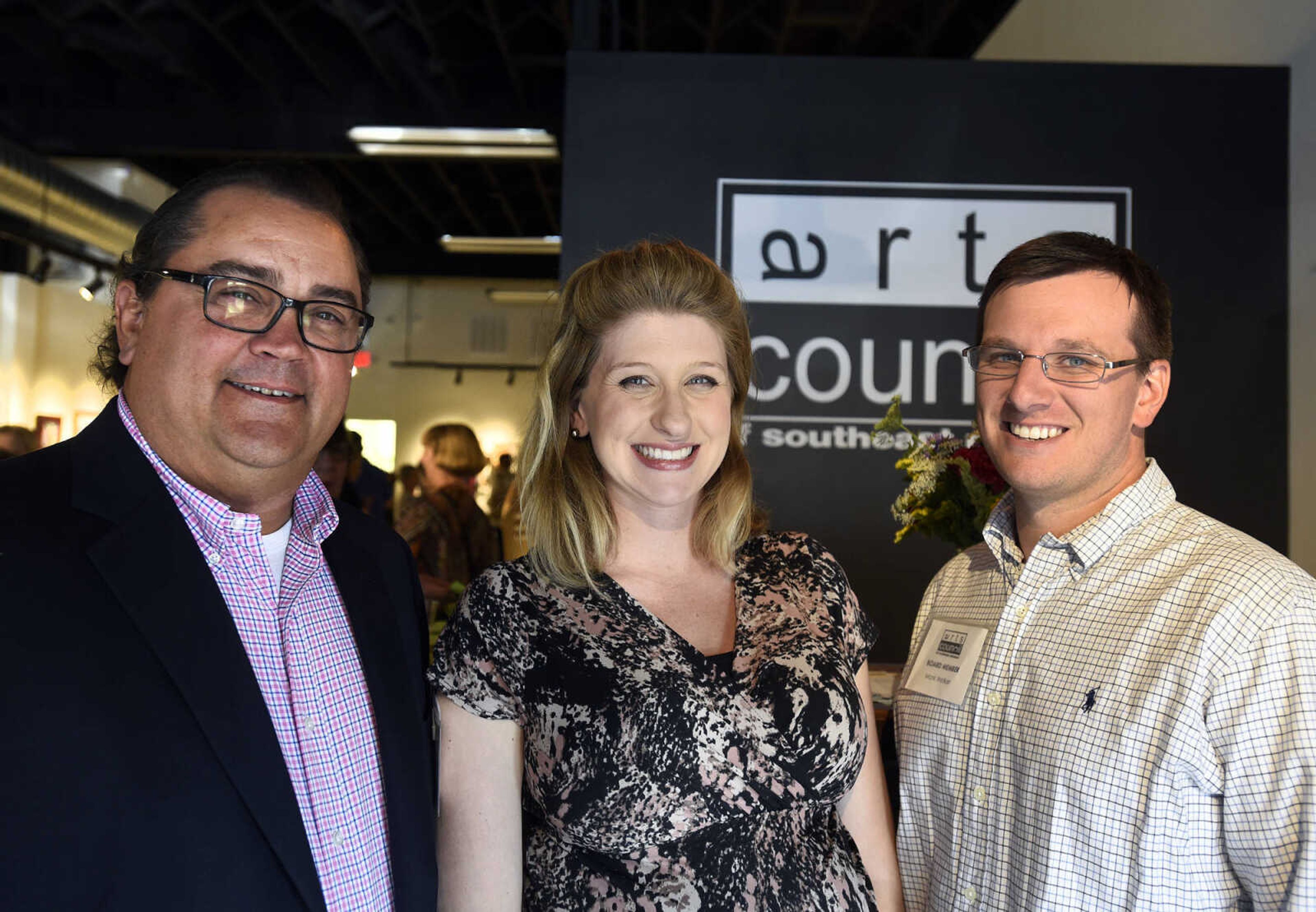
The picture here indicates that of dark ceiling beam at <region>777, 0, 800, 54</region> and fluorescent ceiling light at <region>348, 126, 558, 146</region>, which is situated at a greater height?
dark ceiling beam at <region>777, 0, 800, 54</region>

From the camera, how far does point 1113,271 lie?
1850mm

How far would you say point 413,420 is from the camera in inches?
599

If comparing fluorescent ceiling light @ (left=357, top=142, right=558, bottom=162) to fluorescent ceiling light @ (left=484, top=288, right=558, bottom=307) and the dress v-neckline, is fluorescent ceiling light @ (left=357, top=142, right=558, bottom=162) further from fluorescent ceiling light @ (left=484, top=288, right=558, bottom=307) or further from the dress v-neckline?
the dress v-neckline

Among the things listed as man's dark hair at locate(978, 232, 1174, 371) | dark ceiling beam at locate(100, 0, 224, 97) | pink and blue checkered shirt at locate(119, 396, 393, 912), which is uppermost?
dark ceiling beam at locate(100, 0, 224, 97)

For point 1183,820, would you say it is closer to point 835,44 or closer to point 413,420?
point 835,44

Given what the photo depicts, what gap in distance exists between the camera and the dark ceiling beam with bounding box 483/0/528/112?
7383 millimetres

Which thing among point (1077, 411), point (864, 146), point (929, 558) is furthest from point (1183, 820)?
point (864, 146)

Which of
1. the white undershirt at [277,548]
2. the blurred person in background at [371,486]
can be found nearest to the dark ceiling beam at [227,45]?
the blurred person in background at [371,486]

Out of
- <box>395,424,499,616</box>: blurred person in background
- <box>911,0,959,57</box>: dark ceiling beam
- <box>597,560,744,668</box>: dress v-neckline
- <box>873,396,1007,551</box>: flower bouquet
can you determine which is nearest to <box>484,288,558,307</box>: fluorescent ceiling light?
<box>911,0,959,57</box>: dark ceiling beam

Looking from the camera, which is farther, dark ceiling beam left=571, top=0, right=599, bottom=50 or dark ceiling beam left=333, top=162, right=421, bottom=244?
dark ceiling beam left=333, top=162, right=421, bottom=244

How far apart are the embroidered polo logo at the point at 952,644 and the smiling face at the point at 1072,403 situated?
0.89ft

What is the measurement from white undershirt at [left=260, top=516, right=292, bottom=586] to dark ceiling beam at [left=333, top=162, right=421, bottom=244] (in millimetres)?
9774

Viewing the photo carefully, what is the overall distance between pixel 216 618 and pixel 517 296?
13802 millimetres

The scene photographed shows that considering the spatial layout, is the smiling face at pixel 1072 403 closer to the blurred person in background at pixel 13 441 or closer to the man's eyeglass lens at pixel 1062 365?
the man's eyeglass lens at pixel 1062 365
